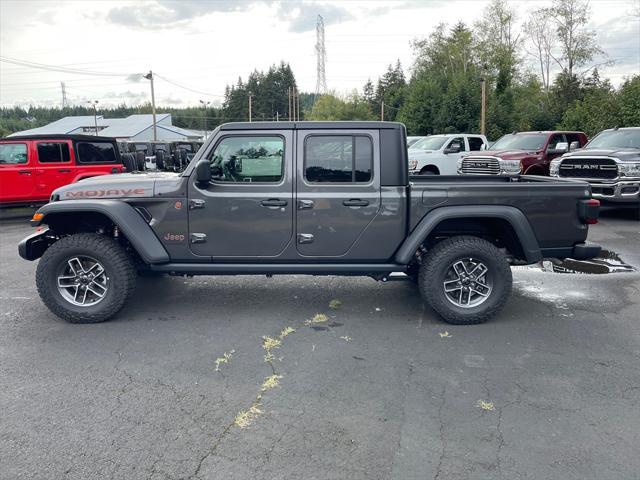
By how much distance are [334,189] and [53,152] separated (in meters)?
9.61

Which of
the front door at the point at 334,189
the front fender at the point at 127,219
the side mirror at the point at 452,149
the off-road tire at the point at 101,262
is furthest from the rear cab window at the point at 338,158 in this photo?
the side mirror at the point at 452,149

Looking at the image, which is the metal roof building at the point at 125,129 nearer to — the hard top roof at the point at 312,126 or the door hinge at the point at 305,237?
the hard top roof at the point at 312,126

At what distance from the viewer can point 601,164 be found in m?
11.4

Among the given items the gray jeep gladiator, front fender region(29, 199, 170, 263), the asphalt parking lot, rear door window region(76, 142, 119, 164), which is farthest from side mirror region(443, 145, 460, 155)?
front fender region(29, 199, 170, 263)

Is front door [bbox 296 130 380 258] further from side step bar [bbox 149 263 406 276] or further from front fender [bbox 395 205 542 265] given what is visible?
front fender [bbox 395 205 542 265]

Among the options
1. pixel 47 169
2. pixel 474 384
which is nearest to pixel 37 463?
pixel 474 384

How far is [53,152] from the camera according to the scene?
12.3m

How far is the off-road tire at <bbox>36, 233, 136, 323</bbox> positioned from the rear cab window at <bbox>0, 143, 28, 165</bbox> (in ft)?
26.5

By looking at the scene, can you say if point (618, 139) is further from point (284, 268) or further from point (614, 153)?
point (284, 268)

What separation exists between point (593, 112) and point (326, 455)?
2854 cm

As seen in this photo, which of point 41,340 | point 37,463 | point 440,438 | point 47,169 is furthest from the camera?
point 47,169

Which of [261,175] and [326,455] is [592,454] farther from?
[261,175]

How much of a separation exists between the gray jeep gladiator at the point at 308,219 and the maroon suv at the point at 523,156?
854cm

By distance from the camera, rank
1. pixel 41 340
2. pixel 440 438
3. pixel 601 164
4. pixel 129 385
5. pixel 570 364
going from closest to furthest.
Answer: pixel 440 438 < pixel 129 385 < pixel 570 364 < pixel 41 340 < pixel 601 164
